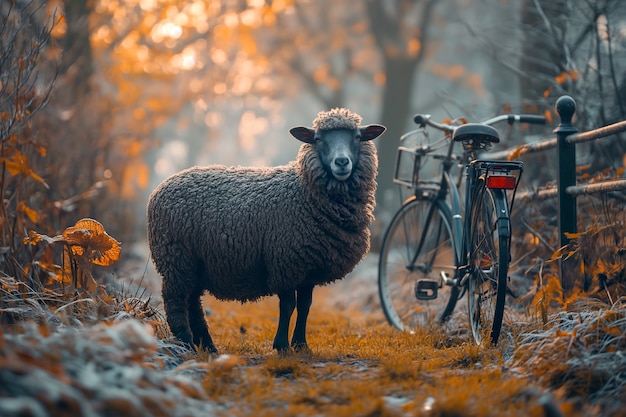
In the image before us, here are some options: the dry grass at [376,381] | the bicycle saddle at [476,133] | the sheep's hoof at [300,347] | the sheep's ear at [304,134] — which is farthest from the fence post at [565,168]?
the sheep's hoof at [300,347]

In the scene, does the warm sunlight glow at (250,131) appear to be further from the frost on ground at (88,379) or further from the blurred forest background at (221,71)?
the frost on ground at (88,379)

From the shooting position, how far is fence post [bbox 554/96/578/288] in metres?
4.72

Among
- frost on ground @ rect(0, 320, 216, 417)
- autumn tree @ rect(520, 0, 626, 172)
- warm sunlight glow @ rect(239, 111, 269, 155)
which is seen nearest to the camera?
frost on ground @ rect(0, 320, 216, 417)

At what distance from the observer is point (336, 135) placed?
4480mm

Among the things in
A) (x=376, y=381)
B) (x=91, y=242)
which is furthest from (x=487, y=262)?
(x=91, y=242)

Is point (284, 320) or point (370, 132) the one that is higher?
point (370, 132)

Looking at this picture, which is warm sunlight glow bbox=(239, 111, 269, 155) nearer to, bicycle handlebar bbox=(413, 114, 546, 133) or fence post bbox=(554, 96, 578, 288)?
bicycle handlebar bbox=(413, 114, 546, 133)

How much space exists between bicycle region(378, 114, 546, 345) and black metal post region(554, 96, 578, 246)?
388 mm

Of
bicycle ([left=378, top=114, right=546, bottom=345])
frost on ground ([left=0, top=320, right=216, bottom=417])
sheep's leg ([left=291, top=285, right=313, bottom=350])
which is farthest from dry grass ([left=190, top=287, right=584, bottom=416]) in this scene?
bicycle ([left=378, top=114, right=546, bottom=345])

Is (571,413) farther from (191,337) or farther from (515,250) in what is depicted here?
(515,250)

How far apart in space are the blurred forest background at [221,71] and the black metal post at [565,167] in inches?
48.1

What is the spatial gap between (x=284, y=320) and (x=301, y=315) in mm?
147

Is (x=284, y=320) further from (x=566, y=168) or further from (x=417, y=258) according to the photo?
(x=566, y=168)

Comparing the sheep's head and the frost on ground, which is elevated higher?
the sheep's head
